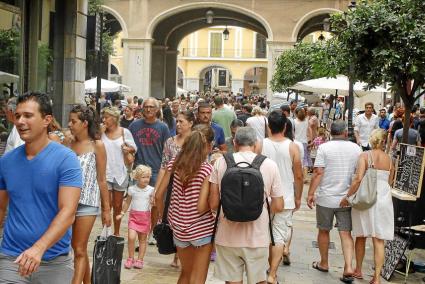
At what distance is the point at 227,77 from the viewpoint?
7919 centimetres

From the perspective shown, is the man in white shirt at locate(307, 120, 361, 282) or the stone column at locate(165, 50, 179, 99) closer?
the man in white shirt at locate(307, 120, 361, 282)

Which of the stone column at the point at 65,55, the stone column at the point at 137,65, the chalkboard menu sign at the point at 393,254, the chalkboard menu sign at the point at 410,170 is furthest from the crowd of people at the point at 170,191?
the stone column at the point at 137,65

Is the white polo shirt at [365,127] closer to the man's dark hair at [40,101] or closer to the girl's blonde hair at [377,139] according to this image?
the girl's blonde hair at [377,139]

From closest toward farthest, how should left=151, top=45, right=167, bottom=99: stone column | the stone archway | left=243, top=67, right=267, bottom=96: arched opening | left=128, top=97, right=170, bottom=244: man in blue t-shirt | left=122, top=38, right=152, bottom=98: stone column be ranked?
left=128, top=97, right=170, bottom=244: man in blue t-shirt < the stone archway < left=122, top=38, right=152, bottom=98: stone column < left=151, top=45, right=167, bottom=99: stone column < left=243, top=67, right=267, bottom=96: arched opening

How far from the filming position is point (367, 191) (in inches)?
281

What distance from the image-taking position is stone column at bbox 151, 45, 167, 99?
36094mm

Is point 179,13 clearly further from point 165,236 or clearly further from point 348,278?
point 165,236

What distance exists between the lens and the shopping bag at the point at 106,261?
5539 millimetres

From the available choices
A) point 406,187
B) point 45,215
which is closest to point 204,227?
point 45,215

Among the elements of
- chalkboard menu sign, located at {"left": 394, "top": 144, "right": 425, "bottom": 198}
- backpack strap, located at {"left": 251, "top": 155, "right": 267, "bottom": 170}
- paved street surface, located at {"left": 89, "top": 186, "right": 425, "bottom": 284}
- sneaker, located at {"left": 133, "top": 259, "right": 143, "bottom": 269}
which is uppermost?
backpack strap, located at {"left": 251, "top": 155, "right": 267, "bottom": 170}

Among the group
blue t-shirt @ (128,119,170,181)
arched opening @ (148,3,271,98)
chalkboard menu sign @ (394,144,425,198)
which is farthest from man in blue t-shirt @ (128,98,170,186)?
arched opening @ (148,3,271,98)

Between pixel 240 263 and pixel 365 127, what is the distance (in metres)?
12.4

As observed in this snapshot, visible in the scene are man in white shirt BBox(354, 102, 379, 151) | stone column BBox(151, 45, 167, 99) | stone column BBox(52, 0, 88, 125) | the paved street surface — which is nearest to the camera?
the paved street surface

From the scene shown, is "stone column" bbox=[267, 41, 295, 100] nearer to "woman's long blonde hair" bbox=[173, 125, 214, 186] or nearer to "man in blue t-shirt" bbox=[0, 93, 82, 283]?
"woman's long blonde hair" bbox=[173, 125, 214, 186]
